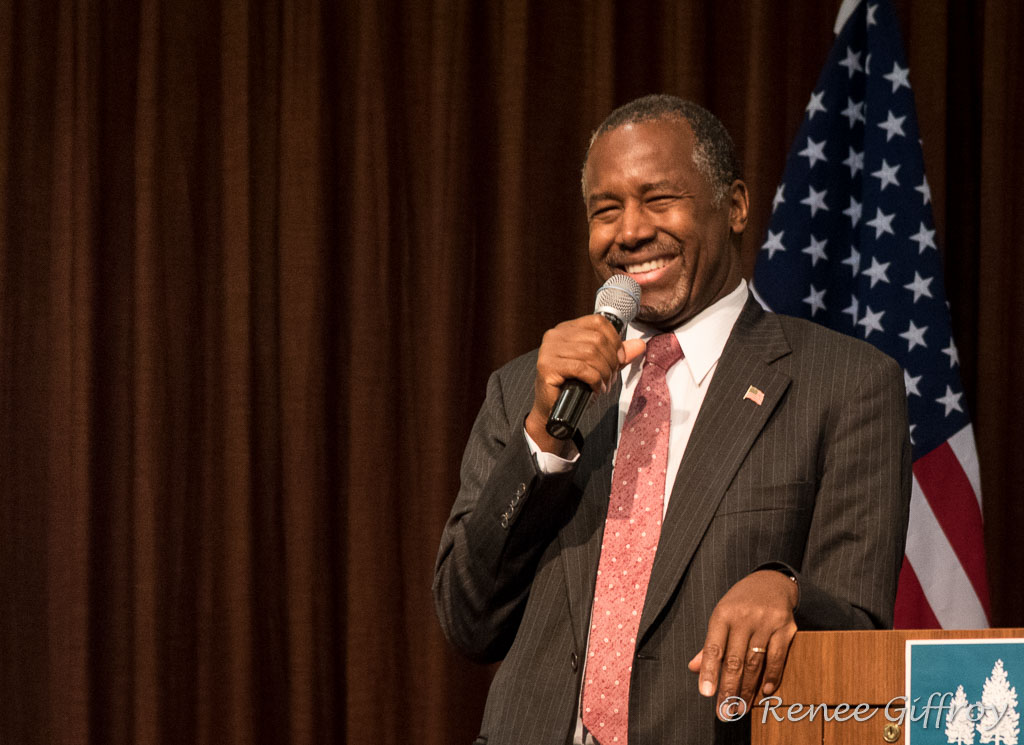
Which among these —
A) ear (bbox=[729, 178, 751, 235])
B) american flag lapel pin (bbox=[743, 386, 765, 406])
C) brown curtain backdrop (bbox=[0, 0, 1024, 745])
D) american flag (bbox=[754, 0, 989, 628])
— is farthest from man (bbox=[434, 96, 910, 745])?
brown curtain backdrop (bbox=[0, 0, 1024, 745])

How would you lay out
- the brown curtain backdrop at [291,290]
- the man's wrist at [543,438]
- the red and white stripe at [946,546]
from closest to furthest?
the man's wrist at [543,438] < the red and white stripe at [946,546] < the brown curtain backdrop at [291,290]

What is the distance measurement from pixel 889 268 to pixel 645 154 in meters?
1.11

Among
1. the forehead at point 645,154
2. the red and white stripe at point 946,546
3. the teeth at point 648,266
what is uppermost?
the forehead at point 645,154

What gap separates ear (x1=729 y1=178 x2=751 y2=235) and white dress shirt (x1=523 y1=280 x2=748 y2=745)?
12 centimetres

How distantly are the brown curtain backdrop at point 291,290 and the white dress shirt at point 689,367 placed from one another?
1.29 meters

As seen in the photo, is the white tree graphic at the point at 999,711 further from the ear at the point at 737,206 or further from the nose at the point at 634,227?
the ear at the point at 737,206

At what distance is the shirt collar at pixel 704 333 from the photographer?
1869 mm

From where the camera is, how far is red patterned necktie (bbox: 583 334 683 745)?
162 centimetres

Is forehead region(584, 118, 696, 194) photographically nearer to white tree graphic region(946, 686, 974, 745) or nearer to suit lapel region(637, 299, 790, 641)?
suit lapel region(637, 299, 790, 641)

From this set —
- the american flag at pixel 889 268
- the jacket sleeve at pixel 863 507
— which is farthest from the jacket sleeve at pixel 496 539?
the american flag at pixel 889 268

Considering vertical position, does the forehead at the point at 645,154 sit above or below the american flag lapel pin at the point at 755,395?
above

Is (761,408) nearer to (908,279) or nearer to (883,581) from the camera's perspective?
(883,581)

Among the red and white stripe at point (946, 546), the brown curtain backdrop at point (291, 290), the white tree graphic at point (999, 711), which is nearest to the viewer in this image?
the white tree graphic at point (999, 711)

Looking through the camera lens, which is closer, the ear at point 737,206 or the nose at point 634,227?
the nose at point 634,227
